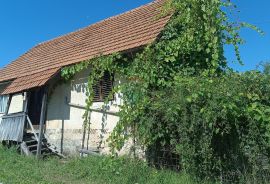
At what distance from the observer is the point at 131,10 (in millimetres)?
16406

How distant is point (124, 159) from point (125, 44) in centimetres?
425

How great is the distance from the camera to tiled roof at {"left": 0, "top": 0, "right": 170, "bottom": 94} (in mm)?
12242

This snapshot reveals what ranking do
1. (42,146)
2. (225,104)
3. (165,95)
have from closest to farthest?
1. (225,104)
2. (165,95)
3. (42,146)

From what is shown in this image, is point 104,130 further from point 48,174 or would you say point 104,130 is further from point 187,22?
point 187,22

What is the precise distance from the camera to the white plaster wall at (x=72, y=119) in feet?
39.3

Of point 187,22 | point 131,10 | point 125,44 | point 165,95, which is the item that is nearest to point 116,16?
point 131,10

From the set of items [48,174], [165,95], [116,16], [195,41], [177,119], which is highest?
[116,16]

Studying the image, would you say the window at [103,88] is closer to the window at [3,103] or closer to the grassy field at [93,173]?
the grassy field at [93,173]

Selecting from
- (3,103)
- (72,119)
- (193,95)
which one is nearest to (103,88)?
(72,119)

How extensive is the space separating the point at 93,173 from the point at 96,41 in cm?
662

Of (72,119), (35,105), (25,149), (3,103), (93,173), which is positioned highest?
(3,103)

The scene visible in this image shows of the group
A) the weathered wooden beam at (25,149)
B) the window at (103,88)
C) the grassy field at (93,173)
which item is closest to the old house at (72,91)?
the window at (103,88)

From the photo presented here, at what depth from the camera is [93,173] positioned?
30.3 feet

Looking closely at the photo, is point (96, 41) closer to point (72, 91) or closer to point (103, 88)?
point (72, 91)
